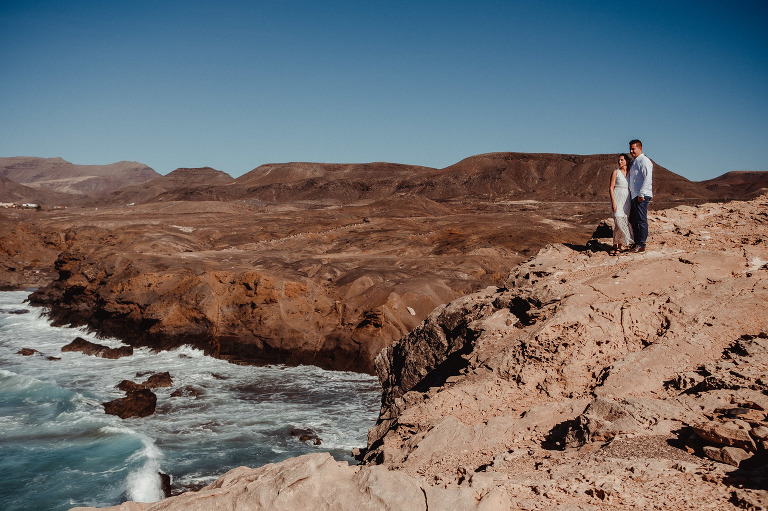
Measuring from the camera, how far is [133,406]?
1500 cm

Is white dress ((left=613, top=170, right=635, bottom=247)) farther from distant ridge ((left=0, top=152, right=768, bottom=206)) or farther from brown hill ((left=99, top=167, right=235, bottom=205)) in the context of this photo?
brown hill ((left=99, top=167, right=235, bottom=205))

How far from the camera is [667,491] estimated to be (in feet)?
11.1

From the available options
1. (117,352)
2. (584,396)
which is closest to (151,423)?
(117,352)

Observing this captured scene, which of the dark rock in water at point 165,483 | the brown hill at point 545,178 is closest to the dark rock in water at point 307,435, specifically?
the dark rock in water at point 165,483

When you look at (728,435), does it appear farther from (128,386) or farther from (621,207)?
(128,386)

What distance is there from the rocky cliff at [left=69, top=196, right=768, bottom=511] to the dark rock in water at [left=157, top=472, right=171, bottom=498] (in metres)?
5.51

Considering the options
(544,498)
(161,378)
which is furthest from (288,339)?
(544,498)

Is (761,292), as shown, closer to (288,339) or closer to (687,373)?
(687,373)

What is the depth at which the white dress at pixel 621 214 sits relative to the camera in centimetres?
754

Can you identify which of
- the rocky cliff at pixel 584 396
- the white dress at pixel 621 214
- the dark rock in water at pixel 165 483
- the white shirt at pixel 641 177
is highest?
the white shirt at pixel 641 177

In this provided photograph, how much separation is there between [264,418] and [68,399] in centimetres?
589

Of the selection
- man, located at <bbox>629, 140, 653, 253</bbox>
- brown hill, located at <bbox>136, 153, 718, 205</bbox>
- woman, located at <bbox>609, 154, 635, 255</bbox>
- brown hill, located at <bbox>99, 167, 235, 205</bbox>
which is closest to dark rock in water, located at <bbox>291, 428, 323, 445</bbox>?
woman, located at <bbox>609, 154, 635, 255</bbox>

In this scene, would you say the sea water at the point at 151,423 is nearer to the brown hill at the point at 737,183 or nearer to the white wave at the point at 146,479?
the white wave at the point at 146,479

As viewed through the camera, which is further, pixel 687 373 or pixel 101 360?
pixel 101 360
